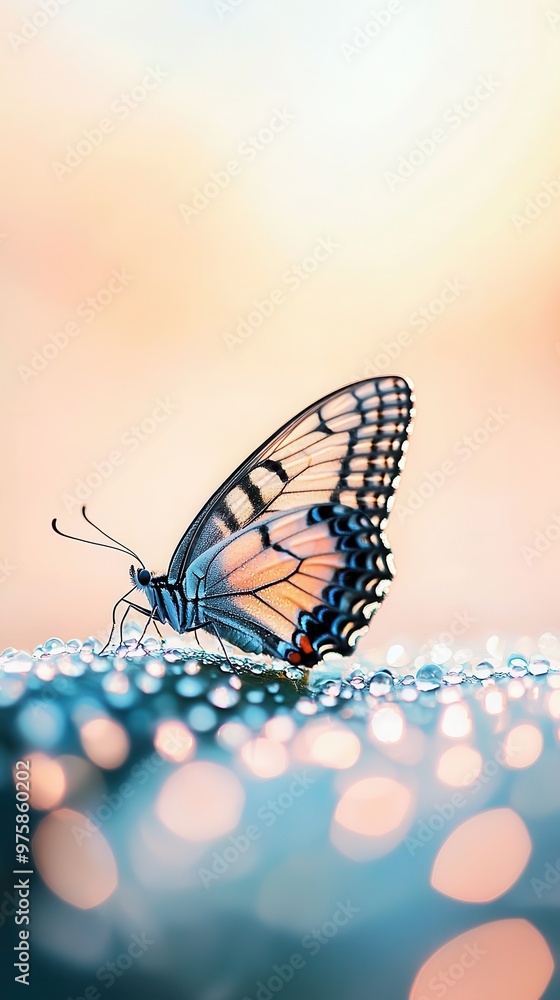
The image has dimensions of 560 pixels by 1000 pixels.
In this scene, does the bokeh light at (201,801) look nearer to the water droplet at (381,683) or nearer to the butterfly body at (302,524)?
the water droplet at (381,683)

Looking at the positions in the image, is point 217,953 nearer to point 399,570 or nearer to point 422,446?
point 399,570

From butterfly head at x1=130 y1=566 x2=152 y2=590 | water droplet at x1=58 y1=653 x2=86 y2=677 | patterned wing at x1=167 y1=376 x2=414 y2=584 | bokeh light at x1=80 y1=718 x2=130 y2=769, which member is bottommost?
bokeh light at x1=80 y1=718 x2=130 y2=769

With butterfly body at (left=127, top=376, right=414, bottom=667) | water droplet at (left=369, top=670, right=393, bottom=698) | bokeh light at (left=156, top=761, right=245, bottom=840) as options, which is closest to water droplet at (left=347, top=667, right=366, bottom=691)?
water droplet at (left=369, top=670, right=393, bottom=698)

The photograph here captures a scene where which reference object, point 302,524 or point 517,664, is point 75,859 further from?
point 302,524

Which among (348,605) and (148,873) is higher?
(348,605)

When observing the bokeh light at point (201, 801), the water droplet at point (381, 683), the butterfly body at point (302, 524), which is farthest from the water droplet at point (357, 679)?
the butterfly body at point (302, 524)

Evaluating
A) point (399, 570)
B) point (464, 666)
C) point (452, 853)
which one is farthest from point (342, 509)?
point (399, 570)

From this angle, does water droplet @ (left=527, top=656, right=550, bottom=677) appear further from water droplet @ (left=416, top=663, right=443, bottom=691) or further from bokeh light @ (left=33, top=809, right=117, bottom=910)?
bokeh light @ (left=33, top=809, right=117, bottom=910)
